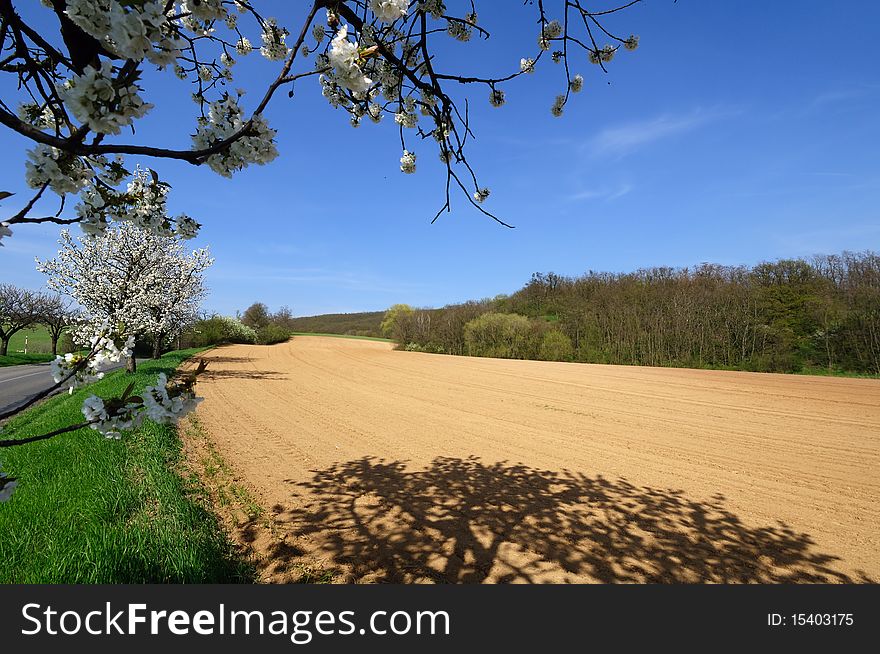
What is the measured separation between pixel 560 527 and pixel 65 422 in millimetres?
7946

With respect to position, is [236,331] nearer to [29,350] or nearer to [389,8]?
[29,350]

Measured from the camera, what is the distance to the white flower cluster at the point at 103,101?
131cm

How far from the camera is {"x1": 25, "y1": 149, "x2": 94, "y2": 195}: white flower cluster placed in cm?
181

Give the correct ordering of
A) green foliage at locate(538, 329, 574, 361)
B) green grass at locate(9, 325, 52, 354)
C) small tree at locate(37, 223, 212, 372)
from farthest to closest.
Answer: green grass at locate(9, 325, 52, 354)
green foliage at locate(538, 329, 574, 361)
small tree at locate(37, 223, 212, 372)

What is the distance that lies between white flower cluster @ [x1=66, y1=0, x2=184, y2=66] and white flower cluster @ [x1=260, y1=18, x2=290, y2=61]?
1861 millimetres

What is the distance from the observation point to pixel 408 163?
365 centimetres

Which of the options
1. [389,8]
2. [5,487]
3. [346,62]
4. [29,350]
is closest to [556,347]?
[389,8]

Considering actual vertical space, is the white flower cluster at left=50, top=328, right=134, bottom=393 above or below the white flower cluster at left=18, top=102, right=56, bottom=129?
below

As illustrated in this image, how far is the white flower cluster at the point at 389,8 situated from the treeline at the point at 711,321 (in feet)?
83.5

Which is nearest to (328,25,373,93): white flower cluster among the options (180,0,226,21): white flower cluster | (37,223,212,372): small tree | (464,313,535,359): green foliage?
(180,0,226,21): white flower cluster

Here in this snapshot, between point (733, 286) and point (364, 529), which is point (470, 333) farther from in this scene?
point (364, 529)

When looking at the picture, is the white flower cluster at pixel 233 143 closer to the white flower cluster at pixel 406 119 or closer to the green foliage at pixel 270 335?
the white flower cluster at pixel 406 119

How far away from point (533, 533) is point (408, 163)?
374 cm

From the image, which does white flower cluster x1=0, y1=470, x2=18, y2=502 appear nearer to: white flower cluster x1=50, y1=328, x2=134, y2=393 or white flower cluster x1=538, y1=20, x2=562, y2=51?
white flower cluster x1=50, y1=328, x2=134, y2=393
